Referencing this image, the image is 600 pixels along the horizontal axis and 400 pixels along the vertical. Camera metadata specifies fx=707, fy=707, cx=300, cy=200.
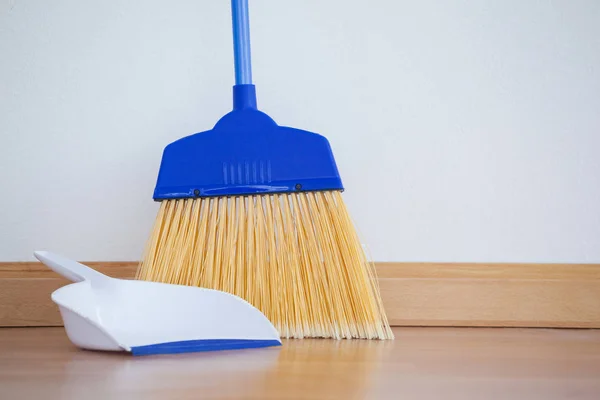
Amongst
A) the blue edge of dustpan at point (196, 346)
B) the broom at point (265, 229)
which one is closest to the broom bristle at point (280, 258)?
the broom at point (265, 229)

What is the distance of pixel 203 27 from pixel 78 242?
396 millimetres

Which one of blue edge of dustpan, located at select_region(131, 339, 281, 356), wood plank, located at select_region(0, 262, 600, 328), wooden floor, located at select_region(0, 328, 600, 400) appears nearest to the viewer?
wooden floor, located at select_region(0, 328, 600, 400)

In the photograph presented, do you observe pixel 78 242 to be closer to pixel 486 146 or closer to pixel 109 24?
pixel 109 24

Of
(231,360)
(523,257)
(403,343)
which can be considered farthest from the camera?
(523,257)

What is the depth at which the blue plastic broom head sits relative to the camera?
0.98 meters

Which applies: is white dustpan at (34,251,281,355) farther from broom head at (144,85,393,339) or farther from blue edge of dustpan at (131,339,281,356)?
broom head at (144,85,393,339)

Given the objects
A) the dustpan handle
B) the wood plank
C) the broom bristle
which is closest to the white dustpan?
the dustpan handle

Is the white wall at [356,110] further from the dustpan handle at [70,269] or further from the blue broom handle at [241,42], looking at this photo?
the dustpan handle at [70,269]

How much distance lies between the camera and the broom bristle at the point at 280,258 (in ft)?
3.08

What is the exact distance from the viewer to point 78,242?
1.12 meters

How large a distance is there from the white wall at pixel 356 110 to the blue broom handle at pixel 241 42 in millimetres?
93

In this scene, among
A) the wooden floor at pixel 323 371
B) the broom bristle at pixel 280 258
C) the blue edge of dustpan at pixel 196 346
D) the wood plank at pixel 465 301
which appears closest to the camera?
the wooden floor at pixel 323 371

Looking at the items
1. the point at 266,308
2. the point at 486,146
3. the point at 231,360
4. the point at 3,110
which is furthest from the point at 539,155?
the point at 3,110

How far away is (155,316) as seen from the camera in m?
0.83
